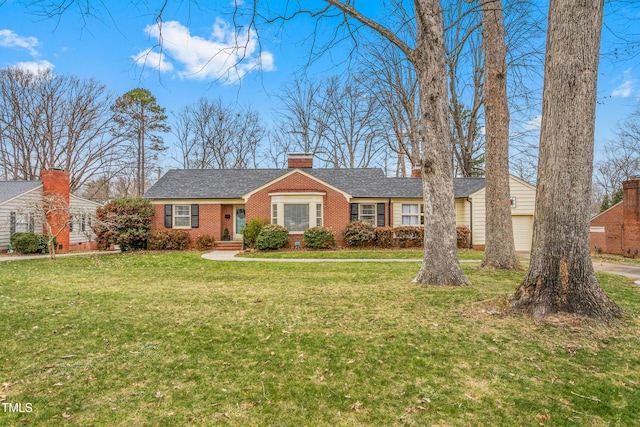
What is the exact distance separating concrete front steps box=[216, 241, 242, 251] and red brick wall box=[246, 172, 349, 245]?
171 centimetres

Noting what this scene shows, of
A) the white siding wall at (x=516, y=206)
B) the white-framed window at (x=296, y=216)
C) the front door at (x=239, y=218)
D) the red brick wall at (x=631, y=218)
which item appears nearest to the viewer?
the red brick wall at (x=631, y=218)

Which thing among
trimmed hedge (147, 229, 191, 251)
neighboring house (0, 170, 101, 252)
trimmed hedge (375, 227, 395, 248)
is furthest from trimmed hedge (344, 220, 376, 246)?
neighboring house (0, 170, 101, 252)

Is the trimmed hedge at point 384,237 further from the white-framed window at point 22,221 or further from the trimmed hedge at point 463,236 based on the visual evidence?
the white-framed window at point 22,221

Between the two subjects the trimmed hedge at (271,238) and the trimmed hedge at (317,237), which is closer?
the trimmed hedge at (271,238)

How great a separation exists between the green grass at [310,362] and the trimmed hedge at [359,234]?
1046 cm

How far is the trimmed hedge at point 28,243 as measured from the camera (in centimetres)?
1568

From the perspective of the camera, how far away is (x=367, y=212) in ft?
60.4

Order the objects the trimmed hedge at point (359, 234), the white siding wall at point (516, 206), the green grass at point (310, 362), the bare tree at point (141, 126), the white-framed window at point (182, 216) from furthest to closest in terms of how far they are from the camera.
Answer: the bare tree at point (141, 126)
the white-framed window at point (182, 216)
the white siding wall at point (516, 206)
the trimmed hedge at point (359, 234)
the green grass at point (310, 362)

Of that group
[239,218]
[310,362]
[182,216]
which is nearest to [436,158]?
[310,362]

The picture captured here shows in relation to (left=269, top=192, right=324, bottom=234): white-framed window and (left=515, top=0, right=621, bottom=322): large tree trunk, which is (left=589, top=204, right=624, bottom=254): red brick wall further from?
(left=515, top=0, right=621, bottom=322): large tree trunk

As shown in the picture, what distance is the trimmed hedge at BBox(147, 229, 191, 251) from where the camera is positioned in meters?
17.0

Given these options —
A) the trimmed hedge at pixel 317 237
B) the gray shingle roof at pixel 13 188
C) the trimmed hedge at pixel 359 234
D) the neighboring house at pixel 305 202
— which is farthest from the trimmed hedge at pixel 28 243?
the trimmed hedge at pixel 359 234

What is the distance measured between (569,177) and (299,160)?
16.3 metres

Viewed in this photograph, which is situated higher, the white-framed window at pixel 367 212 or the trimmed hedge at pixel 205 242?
the white-framed window at pixel 367 212
